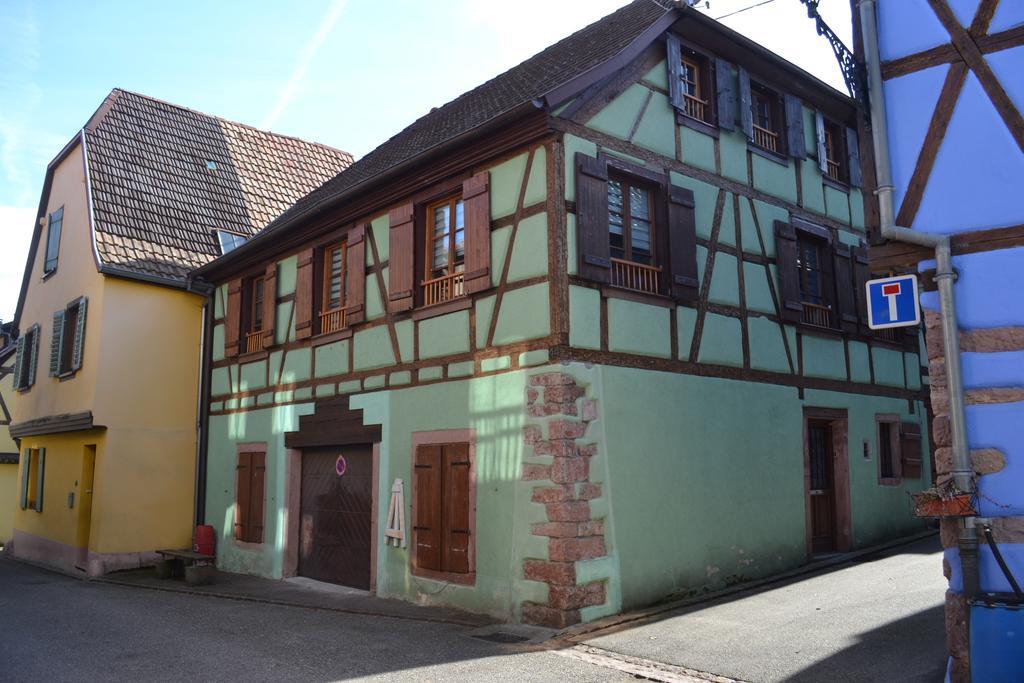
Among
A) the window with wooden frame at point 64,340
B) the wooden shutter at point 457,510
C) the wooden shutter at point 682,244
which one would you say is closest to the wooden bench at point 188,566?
the window with wooden frame at point 64,340

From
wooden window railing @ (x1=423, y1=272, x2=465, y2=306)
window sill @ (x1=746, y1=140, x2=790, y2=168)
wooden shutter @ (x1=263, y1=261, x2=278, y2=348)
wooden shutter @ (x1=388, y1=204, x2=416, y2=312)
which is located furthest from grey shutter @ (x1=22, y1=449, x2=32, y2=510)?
window sill @ (x1=746, y1=140, x2=790, y2=168)

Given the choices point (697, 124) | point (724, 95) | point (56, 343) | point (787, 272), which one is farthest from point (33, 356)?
point (787, 272)

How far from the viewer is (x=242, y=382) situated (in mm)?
14609

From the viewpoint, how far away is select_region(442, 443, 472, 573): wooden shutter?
9383 millimetres

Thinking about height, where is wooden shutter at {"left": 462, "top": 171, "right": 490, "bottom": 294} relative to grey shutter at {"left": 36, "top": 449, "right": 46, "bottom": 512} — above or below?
above

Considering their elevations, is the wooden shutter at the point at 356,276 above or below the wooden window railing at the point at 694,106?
below

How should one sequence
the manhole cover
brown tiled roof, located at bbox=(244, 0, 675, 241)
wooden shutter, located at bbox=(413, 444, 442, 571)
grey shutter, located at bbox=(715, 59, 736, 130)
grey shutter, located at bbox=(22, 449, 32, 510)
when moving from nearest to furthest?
the manhole cover < wooden shutter, located at bbox=(413, 444, 442, 571) < brown tiled roof, located at bbox=(244, 0, 675, 241) < grey shutter, located at bbox=(715, 59, 736, 130) < grey shutter, located at bbox=(22, 449, 32, 510)

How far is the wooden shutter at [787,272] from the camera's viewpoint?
37.8 ft

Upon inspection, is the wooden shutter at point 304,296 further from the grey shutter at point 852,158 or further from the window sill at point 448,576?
the grey shutter at point 852,158

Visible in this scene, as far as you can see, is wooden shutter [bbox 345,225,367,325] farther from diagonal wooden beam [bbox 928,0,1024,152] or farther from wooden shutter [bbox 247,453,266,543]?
diagonal wooden beam [bbox 928,0,1024,152]

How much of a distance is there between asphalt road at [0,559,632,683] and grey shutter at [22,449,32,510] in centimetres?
858

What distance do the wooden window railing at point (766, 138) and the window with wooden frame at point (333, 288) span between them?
597 cm

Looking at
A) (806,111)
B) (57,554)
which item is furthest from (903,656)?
(57,554)

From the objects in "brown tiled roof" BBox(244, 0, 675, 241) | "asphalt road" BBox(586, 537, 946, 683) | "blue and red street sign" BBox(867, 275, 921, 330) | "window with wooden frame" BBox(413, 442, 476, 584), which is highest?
"brown tiled roof" BBox(244, 0, 675, 241)
